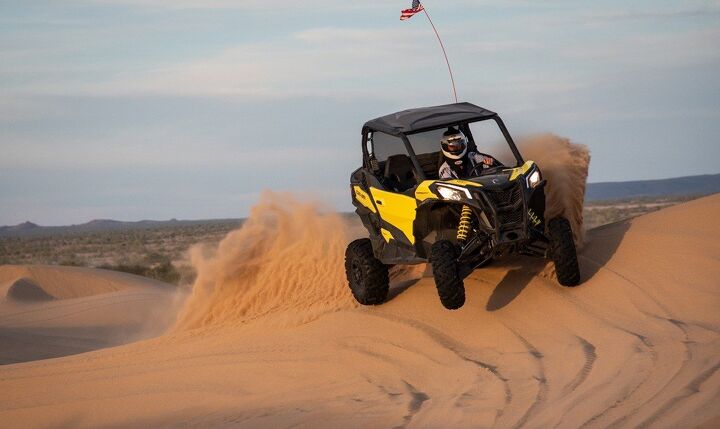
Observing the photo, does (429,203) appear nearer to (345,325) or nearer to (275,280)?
(345,325)

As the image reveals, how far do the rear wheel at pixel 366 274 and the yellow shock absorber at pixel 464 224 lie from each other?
1781 millimetres

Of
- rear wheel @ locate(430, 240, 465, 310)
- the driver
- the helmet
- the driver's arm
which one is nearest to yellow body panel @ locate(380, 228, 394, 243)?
the driver

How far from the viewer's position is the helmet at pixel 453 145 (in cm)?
1224

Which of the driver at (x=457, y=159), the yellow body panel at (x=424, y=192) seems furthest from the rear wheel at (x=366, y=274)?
the yellow body panel at (x=424, y=192)

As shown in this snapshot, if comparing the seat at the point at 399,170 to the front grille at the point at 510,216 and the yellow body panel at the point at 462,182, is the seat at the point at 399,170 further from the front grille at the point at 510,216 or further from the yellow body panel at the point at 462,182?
the front grille at the point at 510,216

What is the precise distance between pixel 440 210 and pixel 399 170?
132 cm

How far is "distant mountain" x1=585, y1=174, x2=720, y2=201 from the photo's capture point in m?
140

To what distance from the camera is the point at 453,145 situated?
12242 millimetres

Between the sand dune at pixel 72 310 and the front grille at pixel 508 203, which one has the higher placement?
the front grille at pixel 508 203

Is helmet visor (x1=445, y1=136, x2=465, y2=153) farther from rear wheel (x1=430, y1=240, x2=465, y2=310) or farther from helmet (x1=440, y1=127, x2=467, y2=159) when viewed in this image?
rear wheel (x1=430, y1=240, x2=465, y2=310)

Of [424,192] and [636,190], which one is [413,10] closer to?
[424,192]

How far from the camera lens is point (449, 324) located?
38.2 ft

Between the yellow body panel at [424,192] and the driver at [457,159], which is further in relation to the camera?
the driver at [457,159]

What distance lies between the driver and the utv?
120mm
